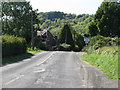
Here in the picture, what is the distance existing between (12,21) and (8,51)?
34.5 metres

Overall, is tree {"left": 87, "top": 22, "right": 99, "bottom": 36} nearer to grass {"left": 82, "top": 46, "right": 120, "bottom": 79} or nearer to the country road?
grass {"left": 82, "top": 46, "right": 120, "bottom": 79}

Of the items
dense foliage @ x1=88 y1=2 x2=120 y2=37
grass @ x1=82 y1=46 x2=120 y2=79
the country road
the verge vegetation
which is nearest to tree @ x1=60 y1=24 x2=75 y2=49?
dense foliage @ x1=88 y1=2 x2=120 y2=37

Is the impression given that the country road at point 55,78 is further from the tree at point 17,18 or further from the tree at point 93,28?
the tree at point 17,18

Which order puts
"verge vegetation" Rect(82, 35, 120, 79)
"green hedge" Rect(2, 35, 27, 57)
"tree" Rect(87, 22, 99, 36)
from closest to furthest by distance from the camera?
"verge vegetation" Rect(82, 35, 120, 79) < "green hedge" Rect(2, 35, 27, 57) < "tree" Rect(87, 22, 99, 36)

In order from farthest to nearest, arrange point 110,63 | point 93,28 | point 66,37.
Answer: point 66,37 < point 93,28 < point 110,63

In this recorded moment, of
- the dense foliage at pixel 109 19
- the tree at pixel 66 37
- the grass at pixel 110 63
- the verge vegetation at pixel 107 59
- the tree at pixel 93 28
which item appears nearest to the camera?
the grass at pixel 110 63

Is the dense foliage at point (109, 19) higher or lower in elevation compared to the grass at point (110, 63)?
higher

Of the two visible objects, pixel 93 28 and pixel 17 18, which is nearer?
pixel 93 28

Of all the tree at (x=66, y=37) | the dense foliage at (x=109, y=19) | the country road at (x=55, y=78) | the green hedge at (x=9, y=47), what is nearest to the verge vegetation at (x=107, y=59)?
the country road at (x=55, y=78)

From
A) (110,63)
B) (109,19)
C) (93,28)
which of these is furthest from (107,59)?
(93,28)

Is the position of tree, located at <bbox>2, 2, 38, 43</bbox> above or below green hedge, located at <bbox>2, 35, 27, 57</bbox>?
above

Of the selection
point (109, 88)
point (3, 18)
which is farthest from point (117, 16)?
point (109, 88)

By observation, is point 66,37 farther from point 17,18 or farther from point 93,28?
point 93,28

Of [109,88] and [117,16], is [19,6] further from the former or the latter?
[109,88]
